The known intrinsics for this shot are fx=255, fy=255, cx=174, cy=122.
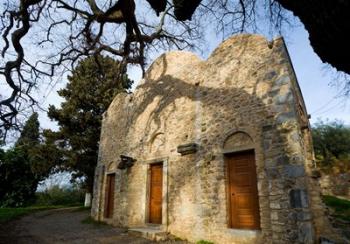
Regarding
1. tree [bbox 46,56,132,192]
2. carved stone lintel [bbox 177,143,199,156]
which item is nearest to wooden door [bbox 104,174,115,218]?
carved stone lintel [bbox 177,143,199,156]

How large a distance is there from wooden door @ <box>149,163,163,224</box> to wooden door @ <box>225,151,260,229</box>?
115 inches

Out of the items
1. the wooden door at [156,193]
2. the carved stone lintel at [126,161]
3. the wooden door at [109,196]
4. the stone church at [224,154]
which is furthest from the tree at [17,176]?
the wooden door at [156,193]

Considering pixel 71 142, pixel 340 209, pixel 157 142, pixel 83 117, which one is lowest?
pixel 340 209

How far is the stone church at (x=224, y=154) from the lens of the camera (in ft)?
18.7

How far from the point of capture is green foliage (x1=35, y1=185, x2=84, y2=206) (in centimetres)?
2269

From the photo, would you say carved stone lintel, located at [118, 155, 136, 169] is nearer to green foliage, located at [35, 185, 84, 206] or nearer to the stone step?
the stone step

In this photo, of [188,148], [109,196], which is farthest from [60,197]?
[188,148]

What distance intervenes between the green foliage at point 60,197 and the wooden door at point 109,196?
41.6 feet

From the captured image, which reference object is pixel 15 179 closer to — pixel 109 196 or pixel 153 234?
pixel 109 196

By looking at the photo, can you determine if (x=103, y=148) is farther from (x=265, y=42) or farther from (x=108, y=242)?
(x=265, y=42)

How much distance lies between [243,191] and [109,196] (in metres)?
7.23

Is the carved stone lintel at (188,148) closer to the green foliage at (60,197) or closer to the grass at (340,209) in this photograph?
the grass at (340,209)

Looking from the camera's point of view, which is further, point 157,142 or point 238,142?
point 157,142

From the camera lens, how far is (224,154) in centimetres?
705
